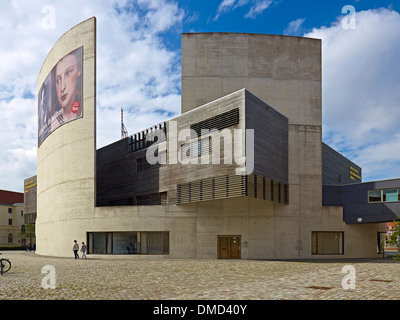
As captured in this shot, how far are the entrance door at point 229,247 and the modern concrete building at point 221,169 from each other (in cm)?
8

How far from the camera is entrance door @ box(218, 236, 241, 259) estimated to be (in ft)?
106

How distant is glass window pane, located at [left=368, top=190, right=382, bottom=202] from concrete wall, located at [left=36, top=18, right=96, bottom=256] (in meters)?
22.6

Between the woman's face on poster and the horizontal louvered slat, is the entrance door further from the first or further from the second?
the woman's face on poster

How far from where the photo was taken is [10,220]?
3381 inches

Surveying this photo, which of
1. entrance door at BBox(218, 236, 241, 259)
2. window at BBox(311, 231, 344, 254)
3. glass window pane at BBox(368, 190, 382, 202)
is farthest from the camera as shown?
window at BBox(311, 231, 344, 254)

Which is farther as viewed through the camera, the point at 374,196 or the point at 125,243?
the point at 374,196

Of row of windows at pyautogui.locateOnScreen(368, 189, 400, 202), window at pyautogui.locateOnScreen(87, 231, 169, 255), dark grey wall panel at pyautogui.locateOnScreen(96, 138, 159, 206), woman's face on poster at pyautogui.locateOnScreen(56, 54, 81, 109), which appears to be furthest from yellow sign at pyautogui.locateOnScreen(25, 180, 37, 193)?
row of windows at pyautogui.locateOnScreen(368, 189, 400, 202)

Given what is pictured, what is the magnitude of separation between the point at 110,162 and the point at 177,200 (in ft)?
46.4

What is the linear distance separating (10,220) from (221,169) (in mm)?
71025

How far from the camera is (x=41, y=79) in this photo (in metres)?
49.9

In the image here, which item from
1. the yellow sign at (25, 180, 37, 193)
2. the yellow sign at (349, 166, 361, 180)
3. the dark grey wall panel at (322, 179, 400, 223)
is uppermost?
the yellow sign at (349, 166, 361, 180)

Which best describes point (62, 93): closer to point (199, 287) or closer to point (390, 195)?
point (390, 195)

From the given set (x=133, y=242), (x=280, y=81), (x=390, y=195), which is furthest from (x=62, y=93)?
(x=390, y=195)

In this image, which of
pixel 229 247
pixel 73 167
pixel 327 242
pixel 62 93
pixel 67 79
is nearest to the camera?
pixel 229 247
